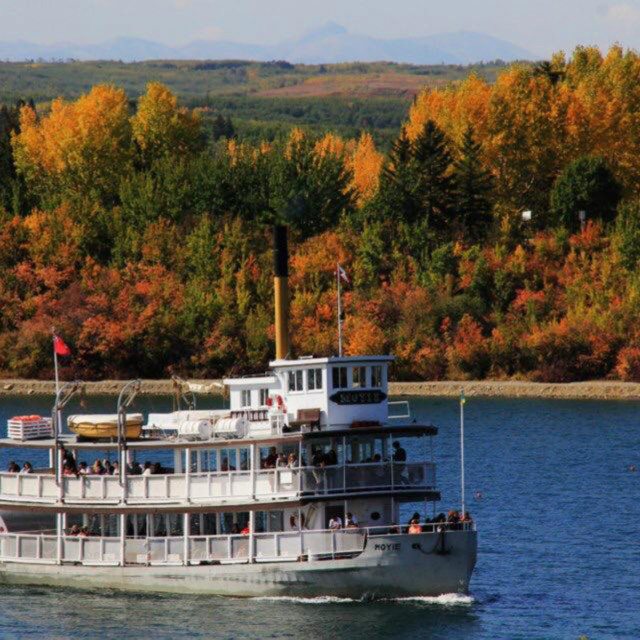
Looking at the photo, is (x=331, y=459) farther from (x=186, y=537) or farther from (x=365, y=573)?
(x=186, y=537)

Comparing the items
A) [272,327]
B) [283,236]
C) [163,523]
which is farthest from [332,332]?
[163,523]

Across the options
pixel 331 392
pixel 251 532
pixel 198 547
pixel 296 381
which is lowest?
pixel 198 547

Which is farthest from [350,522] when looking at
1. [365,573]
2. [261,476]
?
[261,476]

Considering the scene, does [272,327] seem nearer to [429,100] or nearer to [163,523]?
[429,100]

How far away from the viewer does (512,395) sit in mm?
127562

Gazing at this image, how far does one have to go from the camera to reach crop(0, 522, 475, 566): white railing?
5697 cm

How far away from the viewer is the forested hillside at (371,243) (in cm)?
13450

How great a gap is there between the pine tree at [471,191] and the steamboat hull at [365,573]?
86.1 metres

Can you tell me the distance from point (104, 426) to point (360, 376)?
358 inches

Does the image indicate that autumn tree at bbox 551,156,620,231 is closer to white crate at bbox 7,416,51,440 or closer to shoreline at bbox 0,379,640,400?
shoreline at bbox 0,379,640,400

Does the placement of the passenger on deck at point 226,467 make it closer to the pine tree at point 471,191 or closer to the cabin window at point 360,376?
the cabin window at point 360,376

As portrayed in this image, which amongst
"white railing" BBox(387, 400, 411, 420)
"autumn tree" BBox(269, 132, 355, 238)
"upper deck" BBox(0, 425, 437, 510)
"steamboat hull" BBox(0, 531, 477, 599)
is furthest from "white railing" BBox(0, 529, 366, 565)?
"autumn tree" BBox(269, 132, 355, 238)

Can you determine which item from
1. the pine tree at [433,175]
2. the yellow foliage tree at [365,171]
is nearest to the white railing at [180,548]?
the pine tree at [433,175]

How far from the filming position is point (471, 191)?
468 ft
